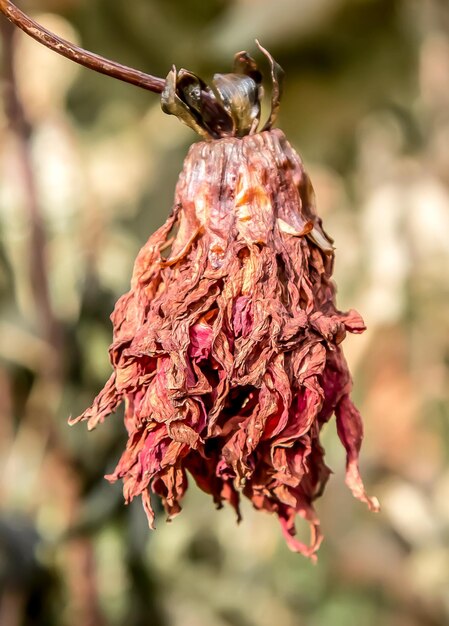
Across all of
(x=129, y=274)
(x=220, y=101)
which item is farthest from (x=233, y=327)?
(x=129, y=274)

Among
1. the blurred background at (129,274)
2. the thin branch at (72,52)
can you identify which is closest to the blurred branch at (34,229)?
the blurred background at (129,274)

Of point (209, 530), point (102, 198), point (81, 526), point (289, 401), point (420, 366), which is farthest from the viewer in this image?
point (420, 366)

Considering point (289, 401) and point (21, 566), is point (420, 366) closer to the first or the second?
point (21, 566)

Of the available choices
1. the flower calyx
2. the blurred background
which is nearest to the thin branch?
the flower calyx

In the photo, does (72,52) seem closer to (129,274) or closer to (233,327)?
(233,327)

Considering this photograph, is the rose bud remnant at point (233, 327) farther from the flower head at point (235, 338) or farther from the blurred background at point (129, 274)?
the blurred background at point (129, 274)

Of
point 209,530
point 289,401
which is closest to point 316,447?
point 289,401
